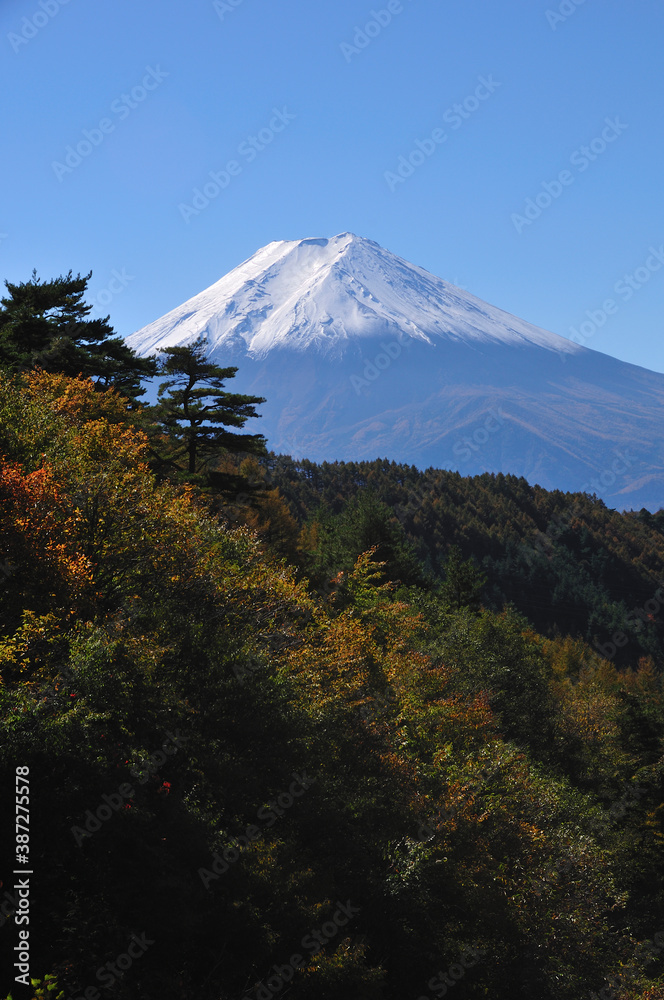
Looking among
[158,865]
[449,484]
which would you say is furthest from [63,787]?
[449,484]

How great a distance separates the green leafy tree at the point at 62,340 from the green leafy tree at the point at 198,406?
362 centimetres

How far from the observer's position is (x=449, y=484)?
475 feet

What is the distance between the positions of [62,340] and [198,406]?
6.70 m

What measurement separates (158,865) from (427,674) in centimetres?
1379

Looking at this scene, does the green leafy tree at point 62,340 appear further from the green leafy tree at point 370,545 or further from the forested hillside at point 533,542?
the forested hillside at point 533,542

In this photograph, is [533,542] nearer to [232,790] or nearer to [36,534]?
[232,790]

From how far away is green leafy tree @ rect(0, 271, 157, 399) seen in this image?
91.8ft

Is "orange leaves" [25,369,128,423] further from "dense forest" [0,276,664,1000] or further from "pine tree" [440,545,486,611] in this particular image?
"pine tree" [440,545,486,611]

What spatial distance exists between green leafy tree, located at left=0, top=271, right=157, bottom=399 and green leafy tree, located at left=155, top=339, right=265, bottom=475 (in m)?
3.62

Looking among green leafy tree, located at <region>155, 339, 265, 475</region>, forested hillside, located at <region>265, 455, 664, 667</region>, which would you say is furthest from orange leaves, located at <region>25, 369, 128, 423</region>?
forested hillside, located at <region>265, 455, 664, 667</region>

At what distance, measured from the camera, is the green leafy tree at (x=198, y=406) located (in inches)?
1069

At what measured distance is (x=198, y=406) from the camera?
28234 millimetres

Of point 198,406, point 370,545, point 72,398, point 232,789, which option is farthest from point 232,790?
point 370,545

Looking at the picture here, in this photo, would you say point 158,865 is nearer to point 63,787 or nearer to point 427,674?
point 63,787
